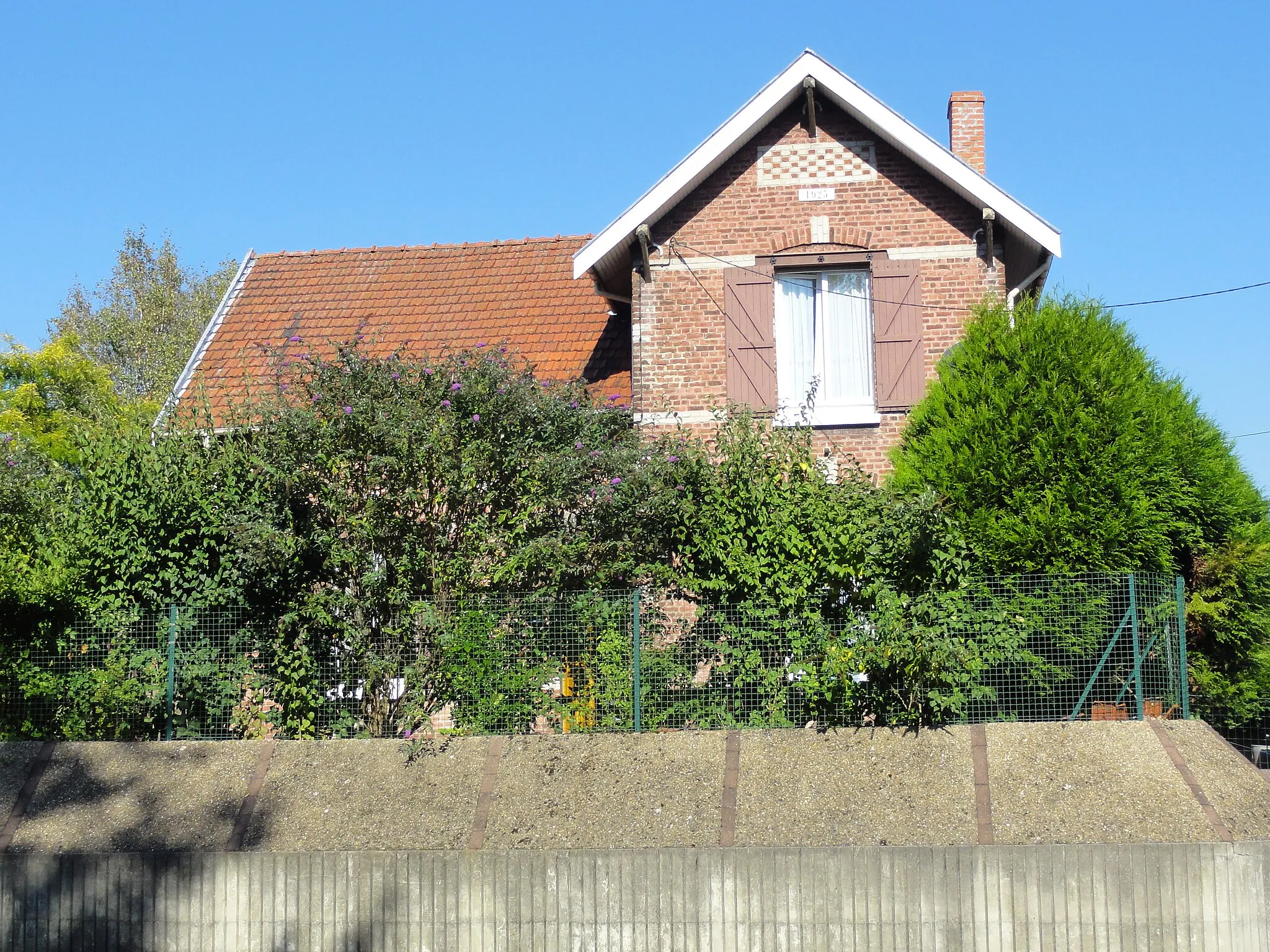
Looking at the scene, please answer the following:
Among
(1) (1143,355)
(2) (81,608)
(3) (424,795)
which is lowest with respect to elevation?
(3) (424,795)

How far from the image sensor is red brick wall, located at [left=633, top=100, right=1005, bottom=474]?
15328 millimetres

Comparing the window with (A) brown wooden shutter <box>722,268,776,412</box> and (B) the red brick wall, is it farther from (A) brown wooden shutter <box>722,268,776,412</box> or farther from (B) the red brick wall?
(B) the red brick wall

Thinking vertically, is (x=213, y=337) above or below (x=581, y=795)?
above

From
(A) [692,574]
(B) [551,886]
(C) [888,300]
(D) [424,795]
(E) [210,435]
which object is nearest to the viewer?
(B) [551,886]

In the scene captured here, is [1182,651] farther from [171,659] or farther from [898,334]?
[171,659]

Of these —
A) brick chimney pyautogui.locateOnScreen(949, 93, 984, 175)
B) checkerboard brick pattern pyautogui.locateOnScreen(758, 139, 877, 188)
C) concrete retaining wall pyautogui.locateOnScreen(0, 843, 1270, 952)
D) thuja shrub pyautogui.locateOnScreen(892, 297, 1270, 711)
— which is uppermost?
brick chimney pyautogui.locateOnScreen(949, 93, 984, 175)

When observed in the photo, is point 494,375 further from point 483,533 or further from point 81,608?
point 81,608

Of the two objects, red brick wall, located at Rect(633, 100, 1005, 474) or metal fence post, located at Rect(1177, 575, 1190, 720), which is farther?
red brick wall, located at Rect(633, 100, 1005, 474)

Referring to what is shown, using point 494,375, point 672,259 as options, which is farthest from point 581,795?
point 672,259

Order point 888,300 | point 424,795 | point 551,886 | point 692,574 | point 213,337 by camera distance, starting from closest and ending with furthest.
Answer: point 551,886
point 424,795
point 692,574
point 888,300
point 213,337

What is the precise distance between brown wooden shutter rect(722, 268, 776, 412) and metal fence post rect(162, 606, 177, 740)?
22.7 feet

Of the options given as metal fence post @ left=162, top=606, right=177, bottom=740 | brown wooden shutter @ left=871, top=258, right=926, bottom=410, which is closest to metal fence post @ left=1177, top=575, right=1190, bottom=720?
brown wooden shutter @ left=871, top=258, right=926, bottom=410

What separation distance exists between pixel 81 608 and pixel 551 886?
538cm

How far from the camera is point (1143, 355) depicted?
12.1 meters
